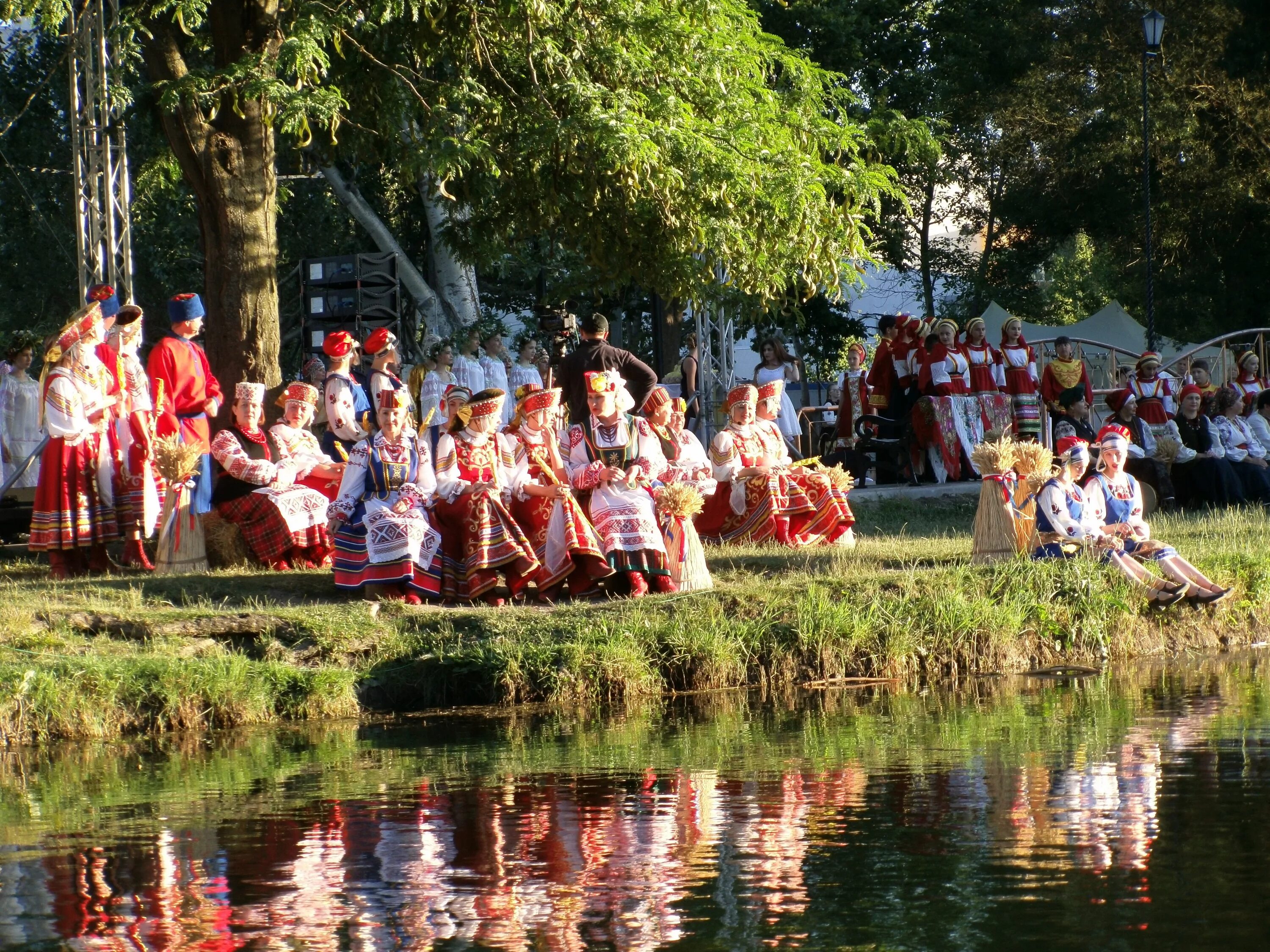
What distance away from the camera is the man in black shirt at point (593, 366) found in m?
11.8

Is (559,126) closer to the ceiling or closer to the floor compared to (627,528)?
closer to the ceiling

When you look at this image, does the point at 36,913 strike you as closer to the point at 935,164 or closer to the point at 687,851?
the point at 687,851

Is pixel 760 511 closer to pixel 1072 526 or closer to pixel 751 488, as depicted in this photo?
pixel 751 488

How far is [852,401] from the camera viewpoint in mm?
16953

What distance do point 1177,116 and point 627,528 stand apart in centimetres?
2026

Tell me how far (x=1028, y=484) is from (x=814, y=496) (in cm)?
188

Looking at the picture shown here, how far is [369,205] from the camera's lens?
26.5m

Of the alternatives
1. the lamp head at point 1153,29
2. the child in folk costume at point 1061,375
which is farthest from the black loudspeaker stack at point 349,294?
the lamp head at point 1153,29

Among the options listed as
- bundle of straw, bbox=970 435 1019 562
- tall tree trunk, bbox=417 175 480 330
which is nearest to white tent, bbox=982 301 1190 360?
tall tree trunk, bbox=417 175 480 330

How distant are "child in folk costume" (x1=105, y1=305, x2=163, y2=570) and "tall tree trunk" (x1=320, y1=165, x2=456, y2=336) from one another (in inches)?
443

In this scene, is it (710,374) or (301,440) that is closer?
(301,440)

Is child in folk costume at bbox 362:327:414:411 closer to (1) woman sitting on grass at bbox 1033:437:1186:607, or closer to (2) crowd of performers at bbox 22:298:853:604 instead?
(2) crowd of performers at bbox 22:298:853:604

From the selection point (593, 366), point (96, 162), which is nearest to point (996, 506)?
point (593, 366)

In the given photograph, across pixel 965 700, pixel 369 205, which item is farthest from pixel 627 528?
pixel 369 205
